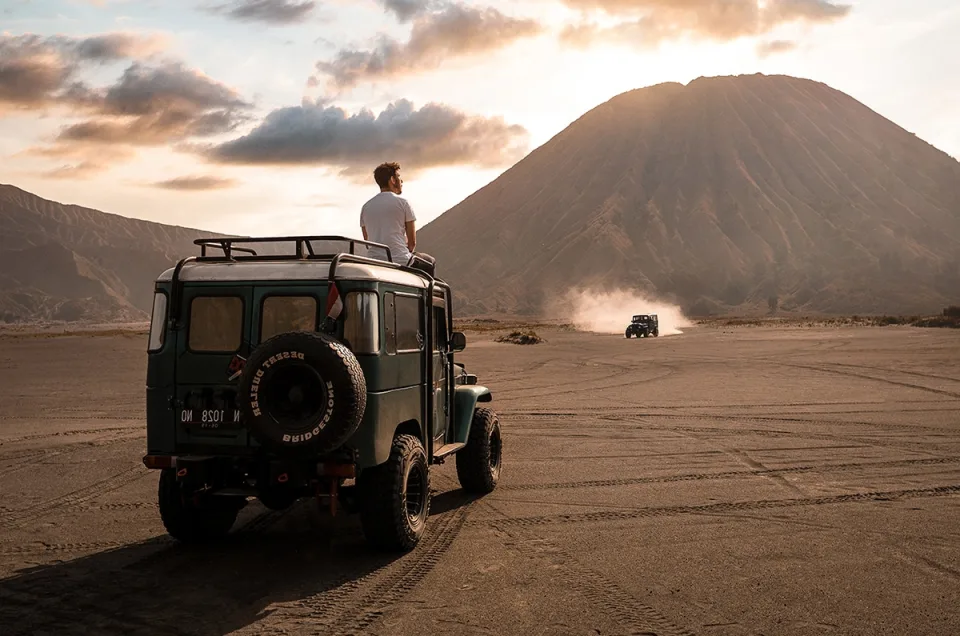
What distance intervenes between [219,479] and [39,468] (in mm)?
6077

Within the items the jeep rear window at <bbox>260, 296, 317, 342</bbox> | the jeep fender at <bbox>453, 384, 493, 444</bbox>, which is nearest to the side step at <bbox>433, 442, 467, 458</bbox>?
the jeep fender at <bbox>453, 384, 493, 444</bbox>

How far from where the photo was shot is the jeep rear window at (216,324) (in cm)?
761

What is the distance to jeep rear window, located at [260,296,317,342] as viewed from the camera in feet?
24.7

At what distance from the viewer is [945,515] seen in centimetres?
880

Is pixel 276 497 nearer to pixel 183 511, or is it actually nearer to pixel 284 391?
pixel 284 391

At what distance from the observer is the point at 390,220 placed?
30.4 feet

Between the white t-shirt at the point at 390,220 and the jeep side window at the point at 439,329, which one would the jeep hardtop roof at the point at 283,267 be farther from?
the jeep side window at the point at 439,329

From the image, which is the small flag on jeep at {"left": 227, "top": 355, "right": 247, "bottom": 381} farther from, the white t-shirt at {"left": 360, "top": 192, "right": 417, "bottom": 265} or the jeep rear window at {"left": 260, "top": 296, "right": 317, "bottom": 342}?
the white t-shirt at {"left": 360, "top": 192, "right": 417, "bottom": 265}

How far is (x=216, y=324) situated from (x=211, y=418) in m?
0.82

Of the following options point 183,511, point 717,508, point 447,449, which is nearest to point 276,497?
point 183,511

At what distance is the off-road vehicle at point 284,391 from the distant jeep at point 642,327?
51546mm

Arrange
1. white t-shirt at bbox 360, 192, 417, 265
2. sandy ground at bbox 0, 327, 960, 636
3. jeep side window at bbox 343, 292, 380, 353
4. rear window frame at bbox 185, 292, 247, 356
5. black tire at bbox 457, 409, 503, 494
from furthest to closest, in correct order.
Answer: black tire at bbox 457, 409, 503, 494 < white t-shirt at bbox 360, 192, 417, 265 < rear window frame at bbox 185, 292, 247, 356 < jeep side window at bbox 343, 292, 380, 353 < sandy ground at bbox 0, 327, 960, 636

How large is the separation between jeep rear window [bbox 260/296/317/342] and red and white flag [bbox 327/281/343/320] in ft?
1.12

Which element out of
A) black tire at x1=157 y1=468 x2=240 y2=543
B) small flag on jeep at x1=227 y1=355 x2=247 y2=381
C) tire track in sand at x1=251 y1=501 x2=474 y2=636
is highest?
small flag on jeep at x1=227 y1=355 x2=247 y2=381
